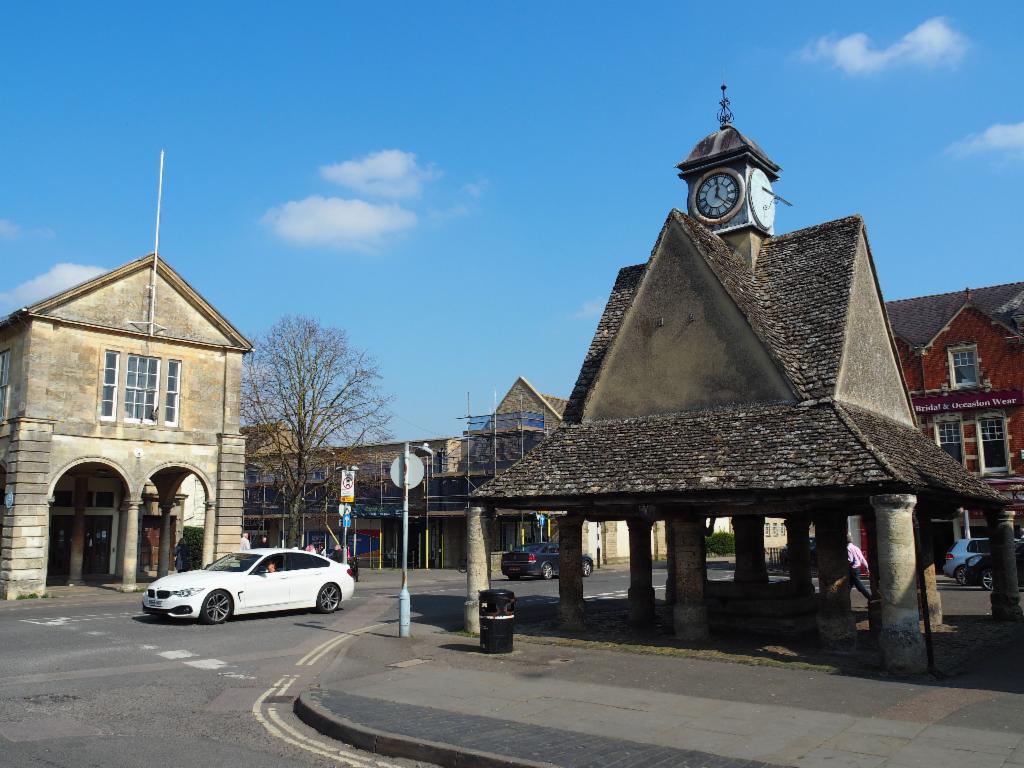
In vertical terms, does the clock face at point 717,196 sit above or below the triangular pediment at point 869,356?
above

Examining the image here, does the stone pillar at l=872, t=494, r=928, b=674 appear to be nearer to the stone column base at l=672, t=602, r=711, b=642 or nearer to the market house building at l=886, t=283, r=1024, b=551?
the stone column base at l=672, t=602, r=711, b=642

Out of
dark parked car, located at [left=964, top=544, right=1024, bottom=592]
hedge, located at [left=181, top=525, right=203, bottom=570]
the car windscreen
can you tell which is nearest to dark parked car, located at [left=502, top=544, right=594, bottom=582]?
dark parked car, located at [left=964, top=544, right=1024, bottom=592]

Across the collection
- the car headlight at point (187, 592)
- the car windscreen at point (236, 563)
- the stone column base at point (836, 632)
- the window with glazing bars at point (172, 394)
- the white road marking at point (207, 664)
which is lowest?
the white road marking at point (207, 664)

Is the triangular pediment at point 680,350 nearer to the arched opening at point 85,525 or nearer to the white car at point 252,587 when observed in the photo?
the white car at point 252,587

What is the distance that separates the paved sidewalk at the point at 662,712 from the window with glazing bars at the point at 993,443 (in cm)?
2694

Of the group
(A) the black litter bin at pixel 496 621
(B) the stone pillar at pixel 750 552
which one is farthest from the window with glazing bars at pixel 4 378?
(B) the stone pillar at pixel 750 552

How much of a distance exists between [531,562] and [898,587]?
24333 mm

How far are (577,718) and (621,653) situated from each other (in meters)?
5.04

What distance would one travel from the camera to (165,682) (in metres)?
11.5

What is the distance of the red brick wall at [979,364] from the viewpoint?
3628cm

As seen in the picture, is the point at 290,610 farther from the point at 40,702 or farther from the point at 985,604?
the point at 985,604

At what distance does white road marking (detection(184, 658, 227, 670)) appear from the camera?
41.9 feet

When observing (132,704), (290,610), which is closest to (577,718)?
(132,704)

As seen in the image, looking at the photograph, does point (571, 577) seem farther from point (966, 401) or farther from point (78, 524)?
point (966, 401)
